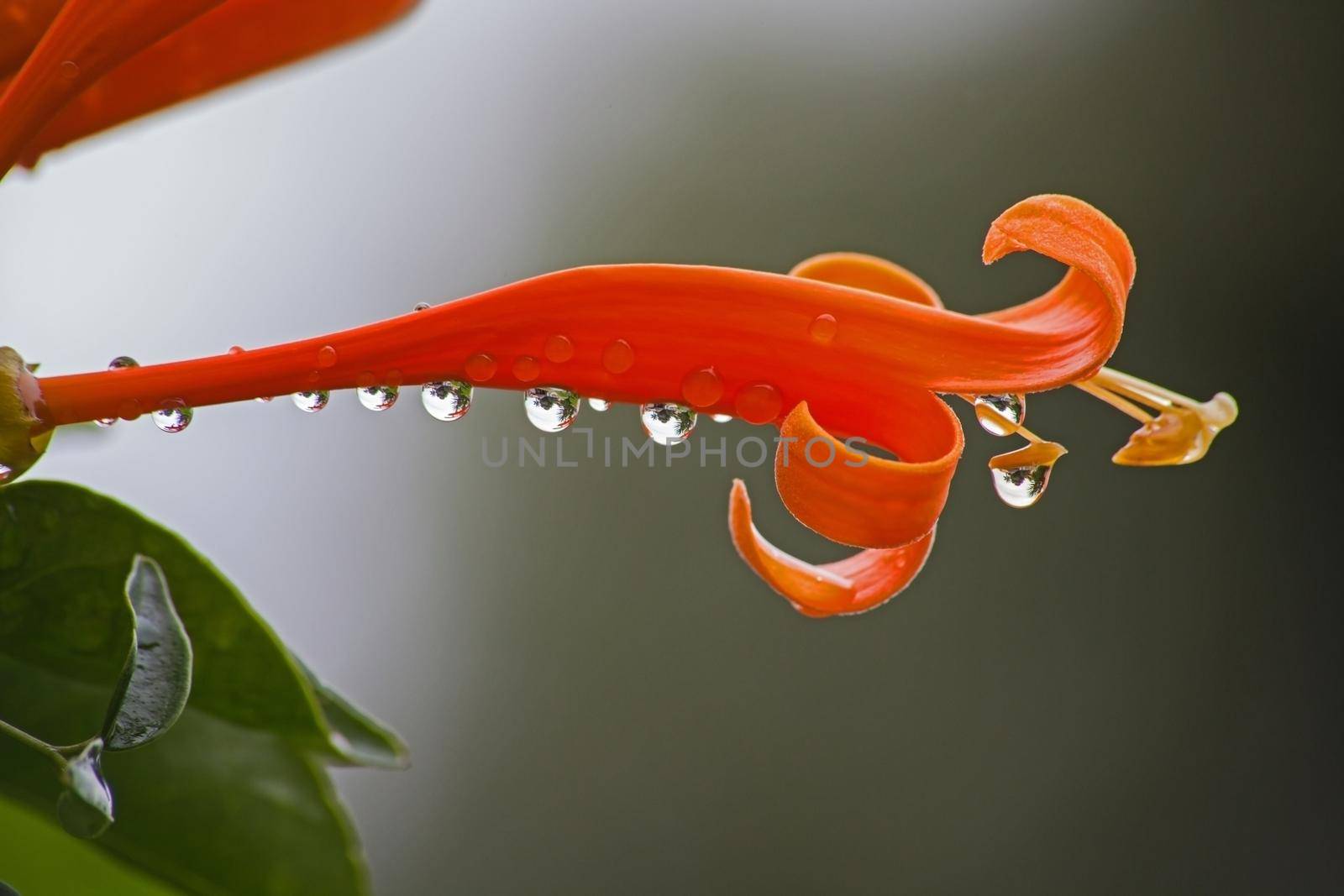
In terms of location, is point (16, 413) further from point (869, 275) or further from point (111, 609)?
point (869, 275)

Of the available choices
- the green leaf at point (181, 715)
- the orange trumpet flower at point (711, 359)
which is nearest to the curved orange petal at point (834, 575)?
the orange trumpet flower at point (711, 359)

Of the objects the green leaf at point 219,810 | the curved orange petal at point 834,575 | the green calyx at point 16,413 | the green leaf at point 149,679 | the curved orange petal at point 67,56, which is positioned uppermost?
the curved orange petal at point 67,56

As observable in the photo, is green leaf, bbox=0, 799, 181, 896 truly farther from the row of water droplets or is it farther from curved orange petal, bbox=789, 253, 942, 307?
curved orange petal, bbox=789, 253, 942, 307

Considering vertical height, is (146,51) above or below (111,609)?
above

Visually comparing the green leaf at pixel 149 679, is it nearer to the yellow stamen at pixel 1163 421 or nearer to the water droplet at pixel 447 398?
the water droplet at pixel 447 398

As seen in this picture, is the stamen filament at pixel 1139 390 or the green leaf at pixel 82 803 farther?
the stamen filament at pixel 1139 390

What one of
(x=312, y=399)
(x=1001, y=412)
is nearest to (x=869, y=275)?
(x=1001, y=412)
